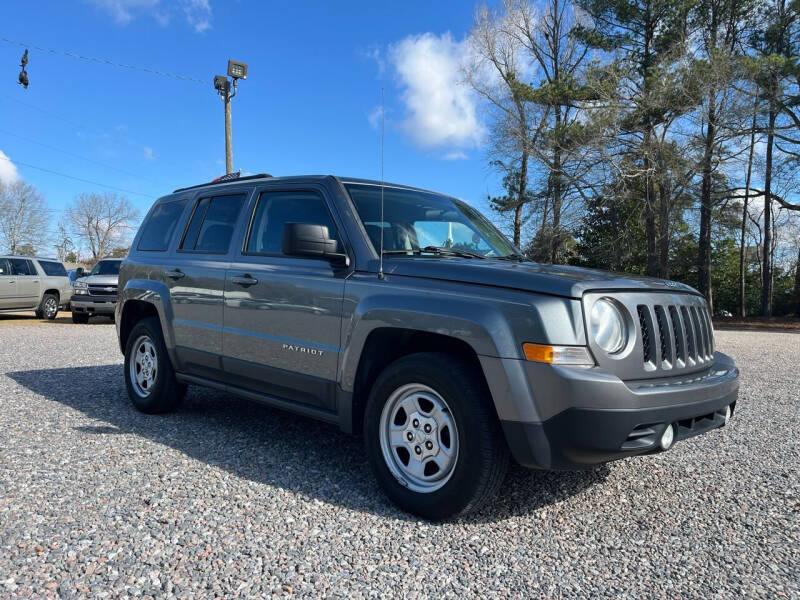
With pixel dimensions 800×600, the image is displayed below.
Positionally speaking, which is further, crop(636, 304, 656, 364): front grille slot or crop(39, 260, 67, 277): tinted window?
crop(39, 260, 67, 277): tinted window

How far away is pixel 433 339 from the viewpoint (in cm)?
349

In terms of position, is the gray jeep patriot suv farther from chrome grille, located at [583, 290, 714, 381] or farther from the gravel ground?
the gravel ground

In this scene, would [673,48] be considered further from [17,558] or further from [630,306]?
[17,558]

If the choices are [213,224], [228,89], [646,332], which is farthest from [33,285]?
[646,332]

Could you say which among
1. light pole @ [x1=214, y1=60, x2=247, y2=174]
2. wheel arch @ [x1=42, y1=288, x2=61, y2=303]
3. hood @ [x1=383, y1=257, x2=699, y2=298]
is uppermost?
light pole @ [x1=214, y1=60, x2=247, y2=174]

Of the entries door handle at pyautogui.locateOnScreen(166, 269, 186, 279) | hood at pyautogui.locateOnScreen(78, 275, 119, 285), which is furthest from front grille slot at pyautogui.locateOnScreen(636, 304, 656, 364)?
hood at pyautogui.locateOnScreen(78, 275, 119, 285)

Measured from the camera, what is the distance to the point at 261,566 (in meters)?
2.68

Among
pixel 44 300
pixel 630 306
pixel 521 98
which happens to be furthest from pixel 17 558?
pixel 521 98

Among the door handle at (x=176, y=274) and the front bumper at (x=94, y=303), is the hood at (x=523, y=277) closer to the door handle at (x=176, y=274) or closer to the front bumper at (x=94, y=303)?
the door handle at (x=176, y=274)

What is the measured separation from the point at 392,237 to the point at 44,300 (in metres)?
16.8

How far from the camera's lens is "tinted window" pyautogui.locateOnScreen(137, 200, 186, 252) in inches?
214

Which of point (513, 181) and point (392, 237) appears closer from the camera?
point (392, 237)

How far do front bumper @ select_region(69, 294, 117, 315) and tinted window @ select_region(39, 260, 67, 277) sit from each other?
111 inches

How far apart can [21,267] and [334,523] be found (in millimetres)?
17175
